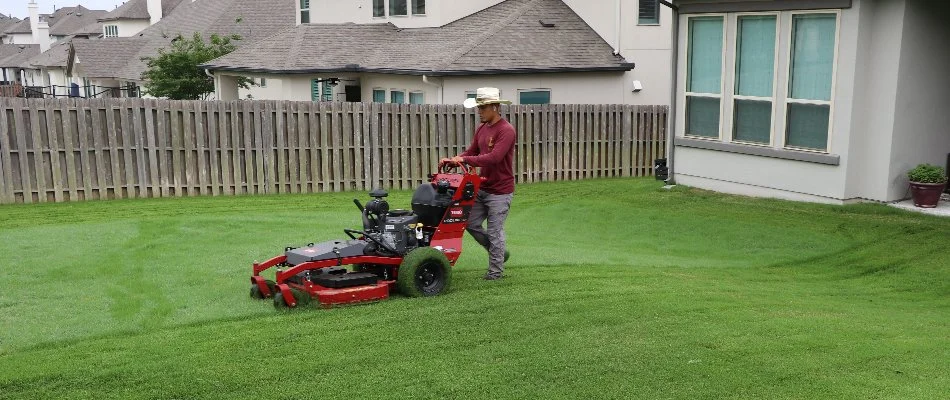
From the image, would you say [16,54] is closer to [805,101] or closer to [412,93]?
[412,93]

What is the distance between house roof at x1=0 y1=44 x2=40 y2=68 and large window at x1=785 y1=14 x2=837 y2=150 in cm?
7851

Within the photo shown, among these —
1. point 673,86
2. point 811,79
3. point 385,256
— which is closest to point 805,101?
point 811,79

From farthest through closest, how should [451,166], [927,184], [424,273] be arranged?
[927,184], [451,166], [424,273]

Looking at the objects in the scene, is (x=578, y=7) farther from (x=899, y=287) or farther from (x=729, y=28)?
(x=899, y=287)

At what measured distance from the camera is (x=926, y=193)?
13.0 meters

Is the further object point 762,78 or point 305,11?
point 305,11

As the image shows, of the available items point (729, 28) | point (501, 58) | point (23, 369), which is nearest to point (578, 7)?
point (501, 58)

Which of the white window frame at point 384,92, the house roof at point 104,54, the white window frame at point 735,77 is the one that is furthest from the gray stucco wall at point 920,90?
the house roof at point 104,54

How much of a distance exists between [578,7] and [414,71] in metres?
5.20

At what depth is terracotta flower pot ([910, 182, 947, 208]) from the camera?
12977mm

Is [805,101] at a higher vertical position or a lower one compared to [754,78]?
lower

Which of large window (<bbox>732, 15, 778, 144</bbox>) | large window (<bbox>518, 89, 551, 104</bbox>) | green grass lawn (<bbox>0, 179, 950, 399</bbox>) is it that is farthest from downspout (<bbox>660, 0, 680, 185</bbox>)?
large window (<bbox>518, 89, 551, 104</bbox>)

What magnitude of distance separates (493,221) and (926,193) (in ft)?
23.8

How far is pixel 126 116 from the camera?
1505 cm
